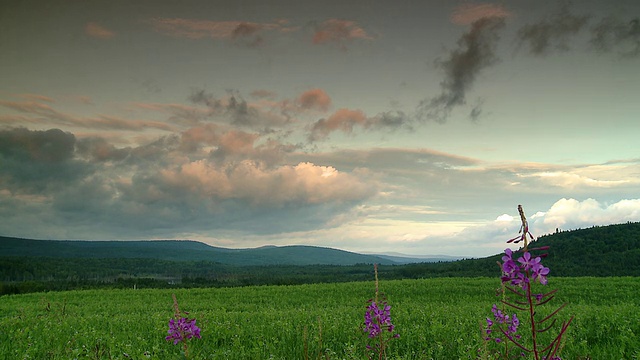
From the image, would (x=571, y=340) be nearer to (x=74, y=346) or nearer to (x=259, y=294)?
(x=74, y=346)

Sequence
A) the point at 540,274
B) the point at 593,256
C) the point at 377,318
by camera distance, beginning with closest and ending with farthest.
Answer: the point at 540,274 < the point at 377,318 < the point at 593,256

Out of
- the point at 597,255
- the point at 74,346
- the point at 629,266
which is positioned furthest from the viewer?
the point at 597,255

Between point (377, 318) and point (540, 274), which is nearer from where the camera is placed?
point (540, 274)

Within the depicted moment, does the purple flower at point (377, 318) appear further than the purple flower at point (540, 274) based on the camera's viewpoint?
Yes

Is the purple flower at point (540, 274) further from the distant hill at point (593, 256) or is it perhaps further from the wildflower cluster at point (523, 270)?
the distant hill at point (593, 256)

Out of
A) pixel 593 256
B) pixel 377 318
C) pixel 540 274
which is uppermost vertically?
pixel 540 274

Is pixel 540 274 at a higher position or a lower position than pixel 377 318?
higher

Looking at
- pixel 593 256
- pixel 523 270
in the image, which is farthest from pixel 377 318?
pixel 593 256

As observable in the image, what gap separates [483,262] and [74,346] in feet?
363

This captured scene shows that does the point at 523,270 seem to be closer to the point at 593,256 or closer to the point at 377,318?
the point at 377,318

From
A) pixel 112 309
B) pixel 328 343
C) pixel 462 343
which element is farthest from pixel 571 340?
pixel 112 309

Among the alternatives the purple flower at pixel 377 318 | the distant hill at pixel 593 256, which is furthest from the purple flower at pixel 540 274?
the distant hill at pixel 593 256

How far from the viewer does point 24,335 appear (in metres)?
12.9

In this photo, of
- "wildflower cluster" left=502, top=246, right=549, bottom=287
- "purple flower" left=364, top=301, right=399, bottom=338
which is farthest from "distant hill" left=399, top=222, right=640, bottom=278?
"wildflower cluster" left=502, top=246, right=549, bottom=287
